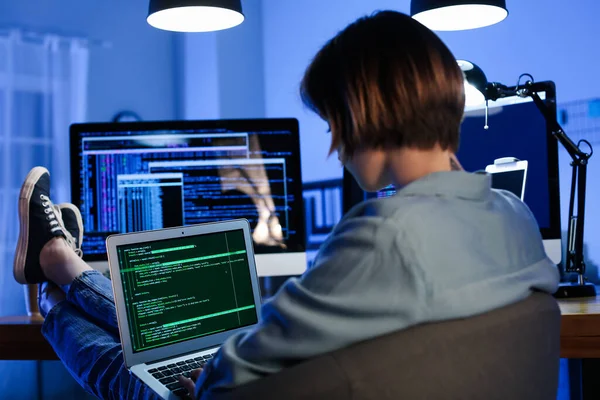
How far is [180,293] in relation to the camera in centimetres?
127

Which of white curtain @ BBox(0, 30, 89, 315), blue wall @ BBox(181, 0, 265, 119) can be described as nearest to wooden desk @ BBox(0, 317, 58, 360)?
white curtain @ BBox(0, 30, 89, 315)

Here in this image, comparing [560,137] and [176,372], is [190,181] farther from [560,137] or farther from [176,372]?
[560,137]

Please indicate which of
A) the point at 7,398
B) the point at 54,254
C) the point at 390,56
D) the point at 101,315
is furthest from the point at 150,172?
the point at 7,398

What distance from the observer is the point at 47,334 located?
4.79ft

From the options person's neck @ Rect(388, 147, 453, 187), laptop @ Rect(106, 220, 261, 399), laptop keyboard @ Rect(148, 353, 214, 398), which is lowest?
laptop keyboard @ Rect(148, 353, 214, 398)

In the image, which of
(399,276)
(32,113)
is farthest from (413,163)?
(32,113)

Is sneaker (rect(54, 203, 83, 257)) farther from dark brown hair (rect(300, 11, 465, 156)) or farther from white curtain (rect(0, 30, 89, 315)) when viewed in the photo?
white curtain (rect(0, 30, 89, 315))

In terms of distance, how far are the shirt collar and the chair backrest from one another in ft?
0.43

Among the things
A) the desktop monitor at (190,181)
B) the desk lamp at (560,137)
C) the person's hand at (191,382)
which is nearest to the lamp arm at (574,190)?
the desk lamp at (560,137)

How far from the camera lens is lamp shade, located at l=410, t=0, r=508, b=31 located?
1.88m

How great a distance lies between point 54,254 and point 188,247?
527 millimetres

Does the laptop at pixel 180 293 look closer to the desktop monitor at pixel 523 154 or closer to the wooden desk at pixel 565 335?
the wooden desk at pixel 565 335

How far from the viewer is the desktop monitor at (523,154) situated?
1.73 meters

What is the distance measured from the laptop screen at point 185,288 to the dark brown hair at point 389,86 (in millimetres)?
532
